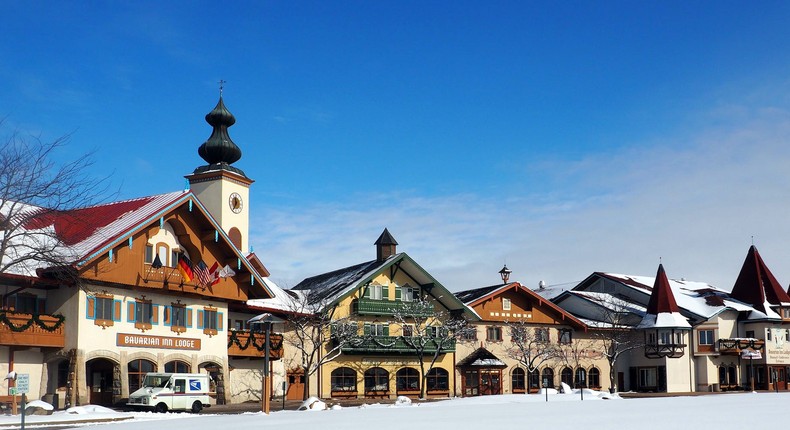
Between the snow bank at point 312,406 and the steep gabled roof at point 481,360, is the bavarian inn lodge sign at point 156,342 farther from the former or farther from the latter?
the steep gabled roof at point 481,360

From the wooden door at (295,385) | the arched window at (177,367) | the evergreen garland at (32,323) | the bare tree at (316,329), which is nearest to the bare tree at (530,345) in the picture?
the bare tree at (316,329)

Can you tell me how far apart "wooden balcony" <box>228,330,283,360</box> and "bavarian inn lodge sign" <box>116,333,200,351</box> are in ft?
9.35

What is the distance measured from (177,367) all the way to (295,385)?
10.5m

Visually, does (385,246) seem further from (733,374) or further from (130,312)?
(733,374)

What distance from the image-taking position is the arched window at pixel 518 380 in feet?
217

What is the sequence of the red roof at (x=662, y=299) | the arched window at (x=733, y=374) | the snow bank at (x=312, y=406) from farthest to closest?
the arched window at (x=733, y=374) → the red roof at (x=662, y=299) → the snow bank at (x=312, y=406)

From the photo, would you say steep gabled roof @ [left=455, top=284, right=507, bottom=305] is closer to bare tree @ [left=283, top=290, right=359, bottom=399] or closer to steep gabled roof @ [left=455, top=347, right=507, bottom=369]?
steep gabled roof @ [left=455, top=347, right=507, bottom=369]

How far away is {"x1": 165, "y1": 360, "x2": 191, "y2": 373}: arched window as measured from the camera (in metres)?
46.5

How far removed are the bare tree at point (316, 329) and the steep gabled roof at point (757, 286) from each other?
125ft

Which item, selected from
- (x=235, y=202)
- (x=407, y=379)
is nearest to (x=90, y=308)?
(x=407, y=379)

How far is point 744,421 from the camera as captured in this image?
30.6m

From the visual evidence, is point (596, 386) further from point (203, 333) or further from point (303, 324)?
point (203, 333)

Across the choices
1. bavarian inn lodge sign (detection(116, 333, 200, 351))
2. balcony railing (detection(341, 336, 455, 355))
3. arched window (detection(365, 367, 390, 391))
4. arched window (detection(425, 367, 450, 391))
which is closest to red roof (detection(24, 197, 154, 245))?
bavarian inn lodge sign (detection(116, 333, 200, 351))

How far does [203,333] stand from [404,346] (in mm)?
→ 16184
